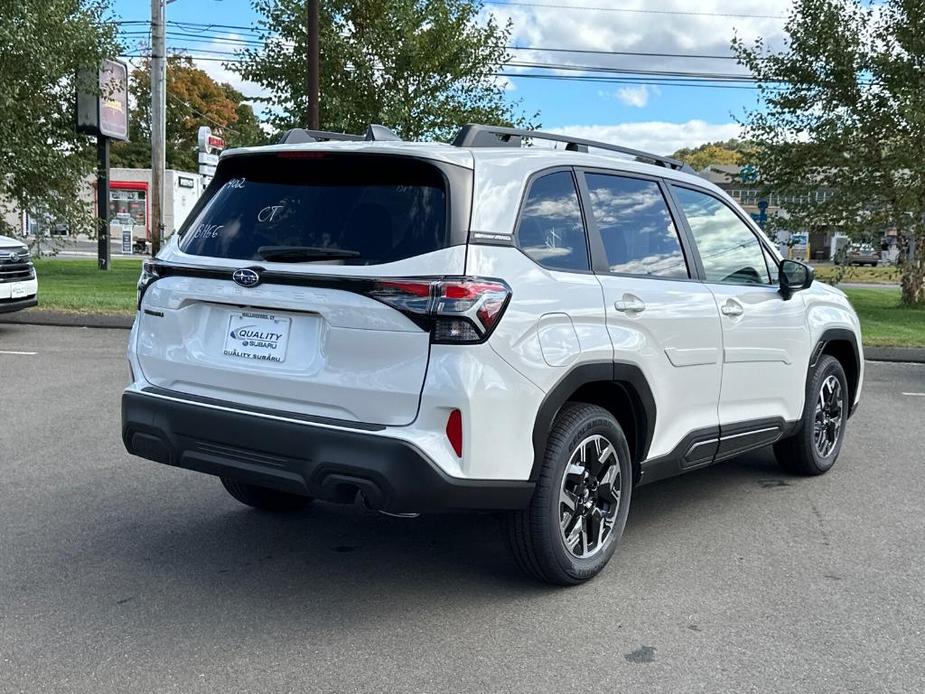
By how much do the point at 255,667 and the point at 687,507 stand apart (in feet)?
9.40

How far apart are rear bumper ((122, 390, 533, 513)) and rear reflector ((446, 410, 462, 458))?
106mm

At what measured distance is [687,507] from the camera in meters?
5.24

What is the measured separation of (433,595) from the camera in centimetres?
384

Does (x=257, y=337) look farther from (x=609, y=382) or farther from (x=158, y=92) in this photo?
(x=158, y=92)

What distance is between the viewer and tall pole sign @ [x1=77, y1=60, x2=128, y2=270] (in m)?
21.1

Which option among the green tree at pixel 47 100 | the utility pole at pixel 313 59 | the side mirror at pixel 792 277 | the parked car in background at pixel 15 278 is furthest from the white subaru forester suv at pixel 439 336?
the green tree at pixel 47 100

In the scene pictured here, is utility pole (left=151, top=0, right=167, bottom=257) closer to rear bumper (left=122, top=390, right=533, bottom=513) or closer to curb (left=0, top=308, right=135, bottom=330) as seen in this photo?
curb (left=0, top=308, right=135, bottom=330)

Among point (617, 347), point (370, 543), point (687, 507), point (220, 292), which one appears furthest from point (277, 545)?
point (687, 507)

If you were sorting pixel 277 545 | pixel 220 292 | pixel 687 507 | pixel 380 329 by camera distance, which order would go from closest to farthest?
pixel 380 329 < pixel 220 292 < pixel 277 545 < pixel 687 507

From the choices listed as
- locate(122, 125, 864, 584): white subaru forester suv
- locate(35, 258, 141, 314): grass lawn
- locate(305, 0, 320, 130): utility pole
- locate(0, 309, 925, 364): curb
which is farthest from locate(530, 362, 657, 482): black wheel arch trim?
locate(305, 0, 320, 130): utility pole

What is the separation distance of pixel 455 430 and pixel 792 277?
2799 millimetres

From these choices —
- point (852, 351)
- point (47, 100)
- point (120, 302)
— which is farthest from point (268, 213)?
point (47, 100)

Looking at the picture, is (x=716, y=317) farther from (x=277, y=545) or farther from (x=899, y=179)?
(x=899, y=179)

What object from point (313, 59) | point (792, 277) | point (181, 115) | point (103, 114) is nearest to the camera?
point (792, 277)
